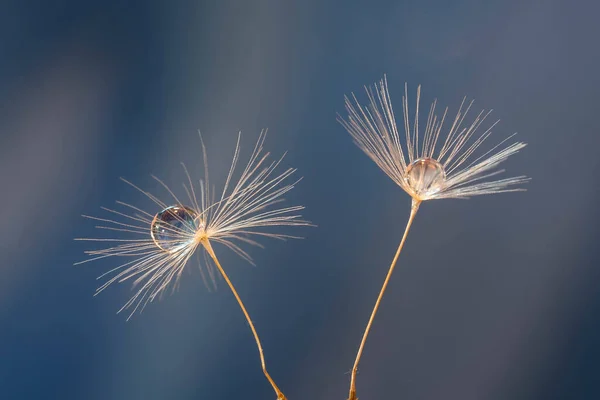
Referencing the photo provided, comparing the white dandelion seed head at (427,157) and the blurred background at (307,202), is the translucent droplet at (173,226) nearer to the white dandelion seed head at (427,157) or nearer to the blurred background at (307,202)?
the white dandelion seed head at (427,157)

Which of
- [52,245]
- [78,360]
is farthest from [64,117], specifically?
[78,360]

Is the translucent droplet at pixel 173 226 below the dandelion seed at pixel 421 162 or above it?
below

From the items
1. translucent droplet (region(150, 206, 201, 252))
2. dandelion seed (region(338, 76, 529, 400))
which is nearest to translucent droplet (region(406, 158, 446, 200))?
dandelion seed (region(338, 76, 529, 400))

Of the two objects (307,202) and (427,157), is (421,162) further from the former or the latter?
(307,202)

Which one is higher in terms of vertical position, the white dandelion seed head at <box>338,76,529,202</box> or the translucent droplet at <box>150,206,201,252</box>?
the white dandelion seed head at <box>338,76,529,202</box>

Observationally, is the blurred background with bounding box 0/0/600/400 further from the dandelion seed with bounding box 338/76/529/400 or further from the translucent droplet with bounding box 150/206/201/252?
the translucent droplet with bounding box 150/206/201/252

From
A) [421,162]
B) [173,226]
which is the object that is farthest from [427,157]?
[173,226]

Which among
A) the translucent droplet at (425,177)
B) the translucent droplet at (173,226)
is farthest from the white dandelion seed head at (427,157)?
the translucent droplet at (173,226)
